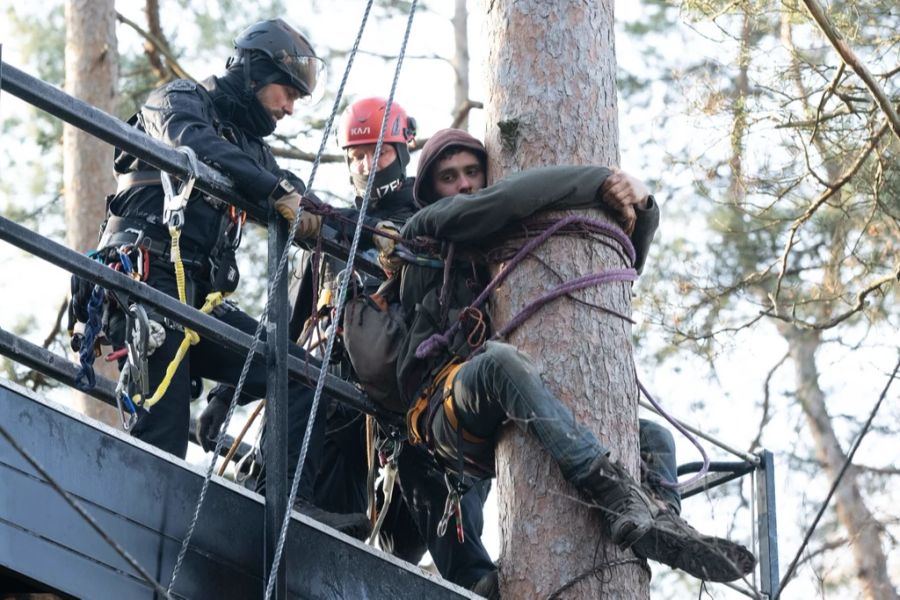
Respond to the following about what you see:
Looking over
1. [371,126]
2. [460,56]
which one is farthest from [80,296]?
[460,56]

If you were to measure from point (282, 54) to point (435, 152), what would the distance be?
1.22 m

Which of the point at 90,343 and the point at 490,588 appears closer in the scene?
the point at 490,588

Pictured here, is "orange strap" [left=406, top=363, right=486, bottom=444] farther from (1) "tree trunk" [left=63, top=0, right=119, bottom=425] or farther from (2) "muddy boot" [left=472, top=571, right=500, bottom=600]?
(1) "tree trunk" [left=63, top=0, right=119, bottom=425]

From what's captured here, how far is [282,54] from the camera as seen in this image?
7.03 m

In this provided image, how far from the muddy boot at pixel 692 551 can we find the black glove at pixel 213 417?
2.44m

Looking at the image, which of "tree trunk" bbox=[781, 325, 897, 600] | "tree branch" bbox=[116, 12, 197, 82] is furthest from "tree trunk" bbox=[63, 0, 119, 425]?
"tree trunk" bbox=[781, 325, 897, 600]

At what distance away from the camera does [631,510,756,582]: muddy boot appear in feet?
15.9

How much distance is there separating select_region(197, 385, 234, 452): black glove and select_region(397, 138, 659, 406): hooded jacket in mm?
1222

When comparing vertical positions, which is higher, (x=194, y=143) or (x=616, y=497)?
(x=194, y=143)

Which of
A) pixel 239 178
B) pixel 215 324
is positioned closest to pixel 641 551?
pixel 215 324

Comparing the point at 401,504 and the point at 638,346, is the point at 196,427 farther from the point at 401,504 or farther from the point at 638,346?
the point at 638,346

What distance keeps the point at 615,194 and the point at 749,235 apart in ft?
33.7

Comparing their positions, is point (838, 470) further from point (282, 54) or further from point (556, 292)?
point (556, 292)

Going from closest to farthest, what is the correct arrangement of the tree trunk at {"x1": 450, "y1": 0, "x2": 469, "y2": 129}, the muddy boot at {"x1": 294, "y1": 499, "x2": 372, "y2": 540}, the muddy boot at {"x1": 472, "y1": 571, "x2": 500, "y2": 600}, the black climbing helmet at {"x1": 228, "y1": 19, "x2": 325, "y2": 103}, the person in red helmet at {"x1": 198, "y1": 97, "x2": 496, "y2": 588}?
the muddy boot at {"x1": 472, "y1": 571, "x2": 500, "y2": 600}, the muddy boot at {"x1": 294, "y1": 499, "x2": 372, "y2": 540}, the person in red helmet at {"x1": 198, "y1": 97, "x2": 496, "y2": 588}, the black climbing helmet at {"x1": 228, "y1": 19, "x2": 325, "y2": 103}, the tree trunk at {"x1": 450, "y1": 0, "x2": 469, "y2": 129}
